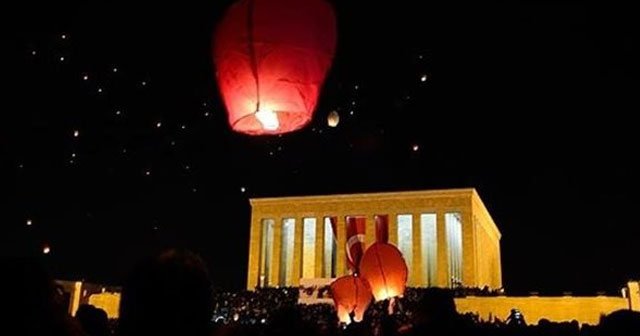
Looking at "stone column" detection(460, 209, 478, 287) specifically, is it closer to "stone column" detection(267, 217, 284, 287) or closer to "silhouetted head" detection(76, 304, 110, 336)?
"stone column" detection(267, 217, 284, 287)

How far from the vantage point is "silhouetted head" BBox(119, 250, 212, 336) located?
196cm

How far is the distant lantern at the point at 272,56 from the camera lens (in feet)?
15.1

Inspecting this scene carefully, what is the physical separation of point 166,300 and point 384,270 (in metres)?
12.3

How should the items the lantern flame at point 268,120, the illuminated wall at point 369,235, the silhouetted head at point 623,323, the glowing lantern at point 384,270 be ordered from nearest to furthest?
the silhouetted head at point 623,323 → the lantern flame at point 268,120 → the glowing lantern at point 384,270 → the illuminated wall at point 369,235

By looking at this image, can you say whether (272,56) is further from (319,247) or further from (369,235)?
(319,247)

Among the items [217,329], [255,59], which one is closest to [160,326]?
[217,329]

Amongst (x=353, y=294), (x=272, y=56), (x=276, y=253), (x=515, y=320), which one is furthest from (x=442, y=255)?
(x=272, y=56)

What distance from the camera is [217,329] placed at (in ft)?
7.18

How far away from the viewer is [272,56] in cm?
459

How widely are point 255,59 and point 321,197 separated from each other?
38191mm

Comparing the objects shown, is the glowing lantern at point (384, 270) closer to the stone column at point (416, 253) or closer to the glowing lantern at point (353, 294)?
the glowing lantern at point (353, 294)

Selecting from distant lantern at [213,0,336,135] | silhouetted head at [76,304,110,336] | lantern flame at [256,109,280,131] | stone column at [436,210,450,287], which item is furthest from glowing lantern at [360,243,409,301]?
stone column at [436,210,450,287]

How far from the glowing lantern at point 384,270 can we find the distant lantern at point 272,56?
9.48 metres

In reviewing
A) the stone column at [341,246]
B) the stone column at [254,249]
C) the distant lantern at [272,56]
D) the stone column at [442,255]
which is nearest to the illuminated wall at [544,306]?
the stone column at [442,255]
